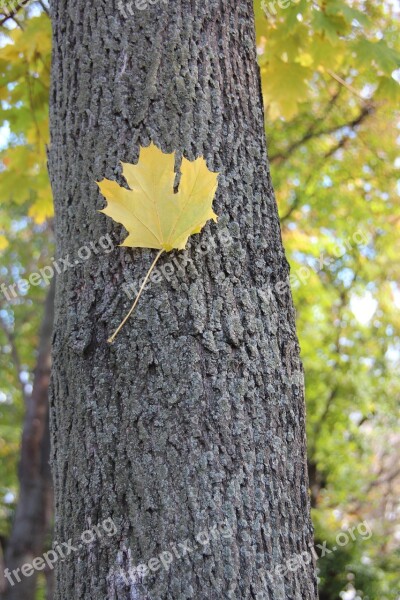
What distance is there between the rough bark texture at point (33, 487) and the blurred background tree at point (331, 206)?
72 mm

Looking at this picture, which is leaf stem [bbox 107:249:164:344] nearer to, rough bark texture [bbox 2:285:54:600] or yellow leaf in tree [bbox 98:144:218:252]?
yellow leaf in tree [bbox 98:144:218:252]

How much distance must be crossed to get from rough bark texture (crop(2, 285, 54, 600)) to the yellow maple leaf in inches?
157

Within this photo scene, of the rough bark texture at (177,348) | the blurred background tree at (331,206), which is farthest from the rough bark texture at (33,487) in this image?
the rough bark texture at (177,348)

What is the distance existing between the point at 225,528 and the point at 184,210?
Answer: 1.81 ft

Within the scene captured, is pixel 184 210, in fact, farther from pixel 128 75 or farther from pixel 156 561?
pixel 156 561

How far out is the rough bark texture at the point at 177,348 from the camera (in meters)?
0.96

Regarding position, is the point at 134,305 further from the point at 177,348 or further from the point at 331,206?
the point at 331,206

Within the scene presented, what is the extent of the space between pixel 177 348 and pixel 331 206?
434 centimetres

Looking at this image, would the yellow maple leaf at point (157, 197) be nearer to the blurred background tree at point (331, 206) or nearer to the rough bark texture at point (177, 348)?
the rough bark texture at point (177, 348)

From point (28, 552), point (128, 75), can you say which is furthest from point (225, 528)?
point (28, 552)

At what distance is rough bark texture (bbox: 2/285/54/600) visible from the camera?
4957 mm

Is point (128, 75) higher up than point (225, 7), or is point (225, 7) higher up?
point (225, 7)

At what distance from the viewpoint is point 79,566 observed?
1.02 meters

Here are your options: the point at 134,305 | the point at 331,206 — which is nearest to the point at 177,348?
the point at 134,305
